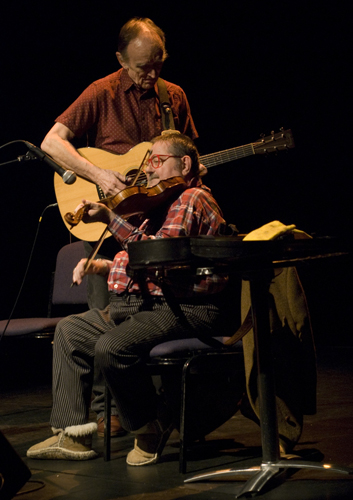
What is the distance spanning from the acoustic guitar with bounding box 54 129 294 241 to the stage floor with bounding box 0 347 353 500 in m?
1.03

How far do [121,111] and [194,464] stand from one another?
1813mm

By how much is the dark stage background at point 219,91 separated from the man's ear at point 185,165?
290cm

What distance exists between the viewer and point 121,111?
326 cm

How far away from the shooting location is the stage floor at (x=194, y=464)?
192 cm

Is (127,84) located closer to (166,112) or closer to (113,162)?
(166,112)

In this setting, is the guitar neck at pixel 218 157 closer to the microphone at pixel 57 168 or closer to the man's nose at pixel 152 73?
the man's nose at pixel 152 73

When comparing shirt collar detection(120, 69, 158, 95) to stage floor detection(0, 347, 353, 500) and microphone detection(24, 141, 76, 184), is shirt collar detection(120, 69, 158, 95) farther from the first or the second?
stage floor detection(0, 347, 353, 500)

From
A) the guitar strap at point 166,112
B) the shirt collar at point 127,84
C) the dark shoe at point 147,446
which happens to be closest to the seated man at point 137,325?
the dark shoe at point 147,446

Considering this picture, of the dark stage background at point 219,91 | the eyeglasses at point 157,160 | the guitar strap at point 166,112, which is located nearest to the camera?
the eyeglasses at point 157,160

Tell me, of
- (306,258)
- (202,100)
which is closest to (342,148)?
(202,100)

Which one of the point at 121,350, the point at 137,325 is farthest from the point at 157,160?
the point at 121,350

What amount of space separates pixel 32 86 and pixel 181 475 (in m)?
3.96

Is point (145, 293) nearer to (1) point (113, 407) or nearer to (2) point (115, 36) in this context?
(1) point (113, 407)

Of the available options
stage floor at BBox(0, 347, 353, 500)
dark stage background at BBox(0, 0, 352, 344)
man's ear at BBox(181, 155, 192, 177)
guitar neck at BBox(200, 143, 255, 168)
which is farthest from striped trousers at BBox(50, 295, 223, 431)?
dark stage background at BBox(0, 0, 352, 344)
